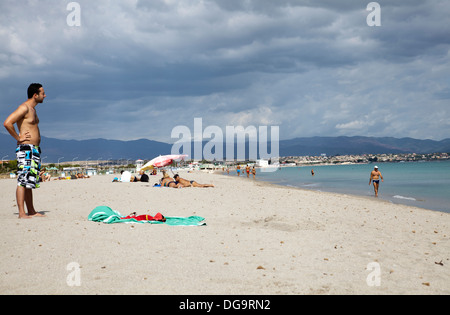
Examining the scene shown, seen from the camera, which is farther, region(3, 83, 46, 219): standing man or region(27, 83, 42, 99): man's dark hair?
region(27, 83, 42, 99): man's dark hair


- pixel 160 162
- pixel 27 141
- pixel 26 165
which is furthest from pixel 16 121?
pixel 160 162

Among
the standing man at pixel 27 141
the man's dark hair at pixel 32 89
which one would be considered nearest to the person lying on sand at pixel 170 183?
the standing man at pixel 27 141

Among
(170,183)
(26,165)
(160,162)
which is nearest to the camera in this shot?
(26,165)

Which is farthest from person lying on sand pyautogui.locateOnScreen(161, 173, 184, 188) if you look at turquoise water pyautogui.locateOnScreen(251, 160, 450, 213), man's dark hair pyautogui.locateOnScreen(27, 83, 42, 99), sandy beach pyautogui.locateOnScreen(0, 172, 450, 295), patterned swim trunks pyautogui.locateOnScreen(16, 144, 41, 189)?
man's dark hair pyautogui.locateOnScreen(27, 83, 42, 99)

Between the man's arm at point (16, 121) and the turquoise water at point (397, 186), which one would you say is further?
the turquoise water at point (397, 186)

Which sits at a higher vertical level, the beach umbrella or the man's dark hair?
the man's dark hair

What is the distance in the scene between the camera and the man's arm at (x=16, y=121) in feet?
23.2

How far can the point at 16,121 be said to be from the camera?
731cm

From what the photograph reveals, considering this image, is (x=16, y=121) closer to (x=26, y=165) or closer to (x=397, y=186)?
(x=26, y=165)

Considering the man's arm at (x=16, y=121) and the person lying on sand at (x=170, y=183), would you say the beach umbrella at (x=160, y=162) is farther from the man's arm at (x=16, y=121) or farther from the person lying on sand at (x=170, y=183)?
the man's arm at (x=16, y=121)

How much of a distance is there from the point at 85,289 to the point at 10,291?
813 millimetres

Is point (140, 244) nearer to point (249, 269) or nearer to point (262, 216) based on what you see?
point (249, 269)

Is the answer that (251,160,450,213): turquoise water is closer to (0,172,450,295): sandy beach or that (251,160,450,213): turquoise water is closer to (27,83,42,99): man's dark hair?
(0,172,450,295): sandy beach

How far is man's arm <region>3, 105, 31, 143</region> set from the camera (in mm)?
7061
